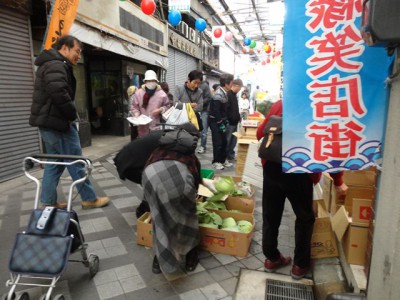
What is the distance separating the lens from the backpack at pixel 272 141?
7.54ft

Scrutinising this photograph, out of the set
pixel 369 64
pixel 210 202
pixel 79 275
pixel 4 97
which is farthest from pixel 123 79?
pixel 369 64

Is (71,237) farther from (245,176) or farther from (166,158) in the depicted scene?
(245,176)

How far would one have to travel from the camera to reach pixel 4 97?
17.7ft

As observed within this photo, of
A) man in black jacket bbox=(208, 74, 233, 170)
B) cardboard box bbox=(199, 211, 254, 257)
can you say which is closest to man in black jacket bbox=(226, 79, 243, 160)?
man in black jacket bbox=(208, 74, 233, 170)

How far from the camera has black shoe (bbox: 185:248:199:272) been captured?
288 cm

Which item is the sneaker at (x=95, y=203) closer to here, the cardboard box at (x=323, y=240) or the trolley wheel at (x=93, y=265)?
the trolley wheel at (x=93, y=265)

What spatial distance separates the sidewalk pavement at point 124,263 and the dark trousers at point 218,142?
1.99 metres

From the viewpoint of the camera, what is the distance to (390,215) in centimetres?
160

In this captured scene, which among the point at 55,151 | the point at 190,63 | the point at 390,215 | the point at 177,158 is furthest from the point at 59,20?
the point at 190,63

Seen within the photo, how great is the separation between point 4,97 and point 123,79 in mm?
5737

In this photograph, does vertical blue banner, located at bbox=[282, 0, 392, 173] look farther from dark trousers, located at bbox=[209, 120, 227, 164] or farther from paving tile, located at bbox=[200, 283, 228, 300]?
dark trousers, located at bbox=[209, 120, 227, 164]

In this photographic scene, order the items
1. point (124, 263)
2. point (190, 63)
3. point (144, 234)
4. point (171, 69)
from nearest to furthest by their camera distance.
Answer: point (124, 263)
point (144, 234)
point (171, 69)
point (190, 63)

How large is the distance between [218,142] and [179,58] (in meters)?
10.1

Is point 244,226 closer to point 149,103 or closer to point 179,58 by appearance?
point 149,103
